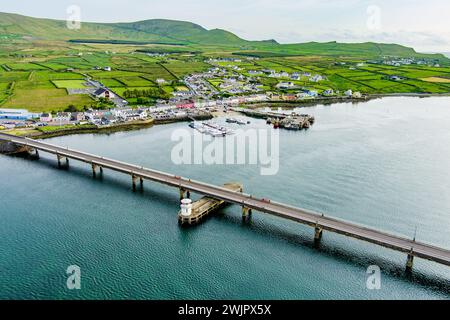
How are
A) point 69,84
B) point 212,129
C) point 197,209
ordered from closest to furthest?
→ point 197,209, point 212,129, point 69,84

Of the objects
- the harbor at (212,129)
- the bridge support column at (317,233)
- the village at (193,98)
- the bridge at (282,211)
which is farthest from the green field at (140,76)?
the bridge support column at (317,233)

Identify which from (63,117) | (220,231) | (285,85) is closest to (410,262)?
(220,231)

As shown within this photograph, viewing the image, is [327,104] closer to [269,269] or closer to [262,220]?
[262,220]

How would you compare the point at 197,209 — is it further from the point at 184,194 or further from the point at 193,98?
the point at 193,98

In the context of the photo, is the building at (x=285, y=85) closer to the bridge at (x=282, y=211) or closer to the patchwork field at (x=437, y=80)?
the patchwork field at (x=437, y=80)

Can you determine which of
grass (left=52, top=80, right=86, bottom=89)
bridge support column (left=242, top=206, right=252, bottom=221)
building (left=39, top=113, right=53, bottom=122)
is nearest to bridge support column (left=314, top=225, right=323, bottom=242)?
bridge support column (left=242, top=206, right=252, bottom=221)
